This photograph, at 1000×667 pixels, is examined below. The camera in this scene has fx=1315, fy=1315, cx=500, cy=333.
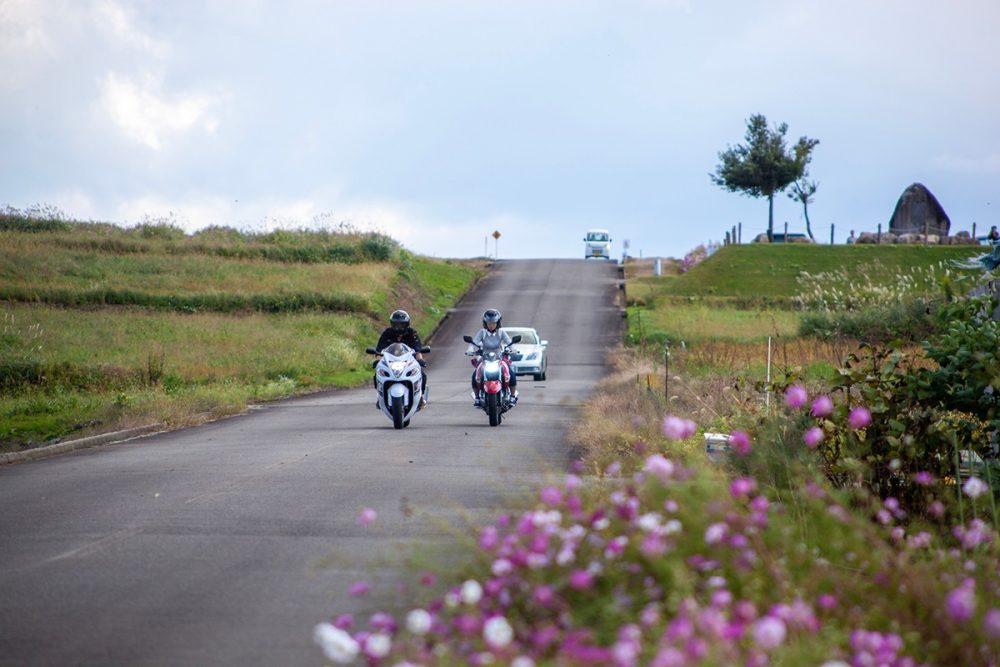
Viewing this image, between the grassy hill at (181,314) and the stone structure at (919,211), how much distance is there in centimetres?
3081

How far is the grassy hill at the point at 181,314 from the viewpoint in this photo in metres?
27.3

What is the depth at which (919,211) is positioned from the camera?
9000 cm

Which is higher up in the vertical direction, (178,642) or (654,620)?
(654,620)

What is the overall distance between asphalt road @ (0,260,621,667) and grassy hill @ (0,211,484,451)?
14.3ft

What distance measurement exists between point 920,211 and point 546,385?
60330 millimetres

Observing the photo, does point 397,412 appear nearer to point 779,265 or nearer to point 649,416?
point 649,416

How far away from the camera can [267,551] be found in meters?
9.88

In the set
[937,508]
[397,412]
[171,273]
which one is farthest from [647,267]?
[937,508]

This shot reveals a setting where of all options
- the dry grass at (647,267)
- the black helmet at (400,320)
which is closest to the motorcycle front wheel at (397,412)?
the black helmet at (400,320)

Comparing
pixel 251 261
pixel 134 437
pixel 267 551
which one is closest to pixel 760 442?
pixel 267 551

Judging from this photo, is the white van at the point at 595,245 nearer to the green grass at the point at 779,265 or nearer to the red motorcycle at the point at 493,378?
the green grass at the point at 779,265

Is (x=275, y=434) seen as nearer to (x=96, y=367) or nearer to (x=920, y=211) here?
(x=96, y=367)

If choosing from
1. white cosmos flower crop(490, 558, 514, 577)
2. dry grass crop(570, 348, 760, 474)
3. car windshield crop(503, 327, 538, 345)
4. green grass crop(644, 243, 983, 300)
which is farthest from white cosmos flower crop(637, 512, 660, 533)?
green grass crop(644, 243, 983, 300)

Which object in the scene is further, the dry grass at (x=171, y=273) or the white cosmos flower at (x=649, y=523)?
the dry grass at (x=171, y=273)
